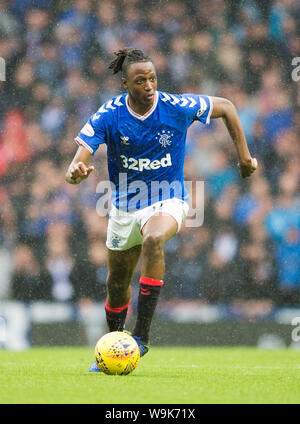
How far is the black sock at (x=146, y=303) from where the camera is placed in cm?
530

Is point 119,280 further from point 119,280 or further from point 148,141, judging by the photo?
point 148,141

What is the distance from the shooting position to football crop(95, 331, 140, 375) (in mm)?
4930

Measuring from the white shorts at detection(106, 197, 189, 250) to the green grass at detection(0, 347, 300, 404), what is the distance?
0.94 m

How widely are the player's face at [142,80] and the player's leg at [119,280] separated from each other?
1154mm

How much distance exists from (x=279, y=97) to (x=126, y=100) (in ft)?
13.7

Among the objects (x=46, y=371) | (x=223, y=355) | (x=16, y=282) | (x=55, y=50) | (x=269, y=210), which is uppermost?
(x=55, y=50)

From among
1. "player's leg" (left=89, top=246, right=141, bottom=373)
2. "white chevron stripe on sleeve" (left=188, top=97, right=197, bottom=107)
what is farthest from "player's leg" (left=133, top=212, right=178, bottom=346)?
"white chevron stripe on sleeve" (left=188, top=97, right=197, bottom=107)

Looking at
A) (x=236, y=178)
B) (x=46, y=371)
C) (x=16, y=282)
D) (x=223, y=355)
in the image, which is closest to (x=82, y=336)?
(x=16, y=282)

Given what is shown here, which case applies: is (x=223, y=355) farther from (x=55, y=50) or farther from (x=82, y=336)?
(x=55, y=50)

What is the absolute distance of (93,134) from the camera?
224 inches

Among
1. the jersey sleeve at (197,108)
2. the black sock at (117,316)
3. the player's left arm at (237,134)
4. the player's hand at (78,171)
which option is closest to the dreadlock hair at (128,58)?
the jersey sleeve at (197,108)
